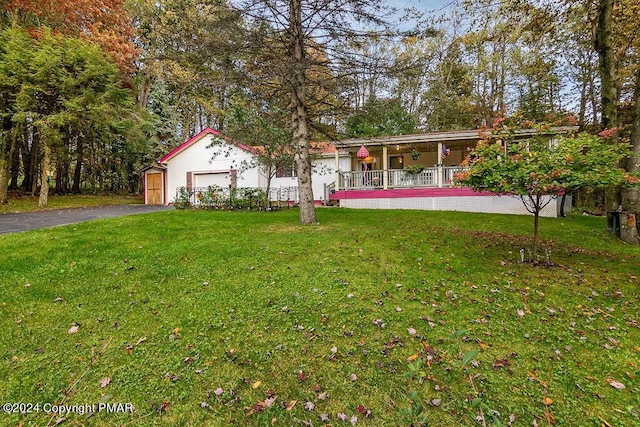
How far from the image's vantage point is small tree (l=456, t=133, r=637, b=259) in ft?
14.1

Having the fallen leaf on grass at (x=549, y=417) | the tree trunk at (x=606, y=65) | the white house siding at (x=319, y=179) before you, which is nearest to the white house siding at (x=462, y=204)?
the white house siding at (x=319, y=179)

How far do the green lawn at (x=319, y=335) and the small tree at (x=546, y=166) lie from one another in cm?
139

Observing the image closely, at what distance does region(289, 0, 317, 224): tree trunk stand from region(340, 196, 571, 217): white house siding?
5650mm

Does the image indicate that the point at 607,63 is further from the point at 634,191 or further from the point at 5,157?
the point at 5,157

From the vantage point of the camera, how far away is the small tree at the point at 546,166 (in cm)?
431

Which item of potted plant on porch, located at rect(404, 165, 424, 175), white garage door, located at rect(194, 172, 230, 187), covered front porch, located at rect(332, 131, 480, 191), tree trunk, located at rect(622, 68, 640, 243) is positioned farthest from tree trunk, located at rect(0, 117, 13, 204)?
tree trunk, located at rect(622, 68, 640, 243)

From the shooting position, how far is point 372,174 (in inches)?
563

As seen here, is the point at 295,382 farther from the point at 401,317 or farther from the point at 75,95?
the point at 75,95

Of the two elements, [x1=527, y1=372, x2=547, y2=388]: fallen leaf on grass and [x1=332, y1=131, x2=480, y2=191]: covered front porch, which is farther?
[x1=332, y1=131, x2=480, y2=191]: covered front porch

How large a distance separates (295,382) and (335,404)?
0.40m

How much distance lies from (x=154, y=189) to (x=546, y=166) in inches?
795

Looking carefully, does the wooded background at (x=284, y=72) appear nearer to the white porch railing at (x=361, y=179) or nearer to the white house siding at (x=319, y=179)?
the white porch railing at (x=361, y=179)

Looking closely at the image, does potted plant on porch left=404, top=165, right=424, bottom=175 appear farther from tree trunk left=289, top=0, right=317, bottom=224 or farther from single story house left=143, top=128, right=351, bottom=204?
tree trunk left=289, top=0, right=317, bottom=224

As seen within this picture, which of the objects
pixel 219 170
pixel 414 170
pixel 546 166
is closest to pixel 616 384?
pixel 546 166
